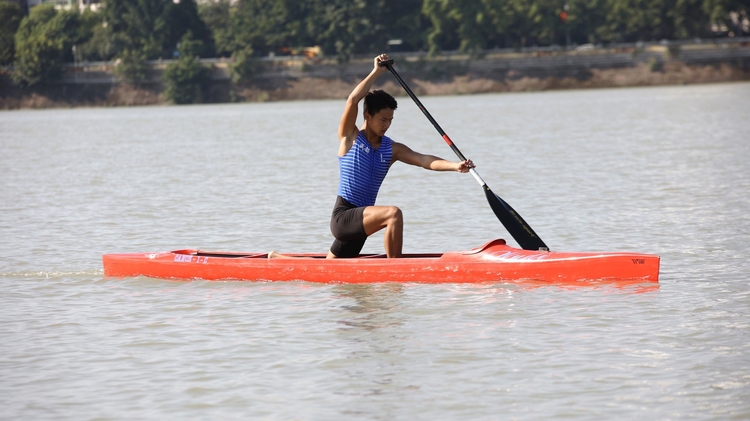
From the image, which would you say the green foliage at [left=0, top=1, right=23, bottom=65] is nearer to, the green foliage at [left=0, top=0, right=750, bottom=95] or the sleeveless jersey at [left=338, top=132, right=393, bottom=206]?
the green foliage at [left=0, top=0, right=750, bottom=95]

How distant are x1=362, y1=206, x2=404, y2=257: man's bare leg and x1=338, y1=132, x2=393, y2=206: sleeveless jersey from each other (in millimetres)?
221

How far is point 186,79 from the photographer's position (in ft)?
319

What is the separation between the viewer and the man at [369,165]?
10.5 meters

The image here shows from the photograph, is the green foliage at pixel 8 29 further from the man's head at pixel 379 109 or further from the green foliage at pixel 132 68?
the man's head at pixel 379 109

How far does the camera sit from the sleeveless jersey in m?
10.7

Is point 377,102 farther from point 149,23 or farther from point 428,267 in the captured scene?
point 149,23

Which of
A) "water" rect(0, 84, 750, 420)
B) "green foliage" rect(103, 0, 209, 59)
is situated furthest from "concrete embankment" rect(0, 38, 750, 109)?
"water" rect(0, 84, 750, 420)

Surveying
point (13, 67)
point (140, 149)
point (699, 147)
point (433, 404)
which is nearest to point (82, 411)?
point (433, 404)

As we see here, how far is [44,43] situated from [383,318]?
100m

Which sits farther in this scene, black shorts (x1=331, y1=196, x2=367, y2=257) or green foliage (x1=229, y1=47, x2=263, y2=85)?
green foliage (x1=229, y1=47, x2=263, y2=85)

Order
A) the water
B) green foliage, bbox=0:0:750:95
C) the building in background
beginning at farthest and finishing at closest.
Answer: the building in background < green foliage, bbox=0:0:750:95 < the water

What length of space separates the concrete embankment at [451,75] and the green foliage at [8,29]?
17.2ft

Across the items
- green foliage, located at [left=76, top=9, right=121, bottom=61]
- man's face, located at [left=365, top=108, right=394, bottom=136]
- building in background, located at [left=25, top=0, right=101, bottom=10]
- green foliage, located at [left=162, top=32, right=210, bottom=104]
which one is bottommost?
green foliage, located at [left=162, top=32, right=210, bottom=104]

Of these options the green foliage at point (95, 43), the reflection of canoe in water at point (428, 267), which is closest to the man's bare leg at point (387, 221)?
the reflection of canoe in water at point (428, 267)
